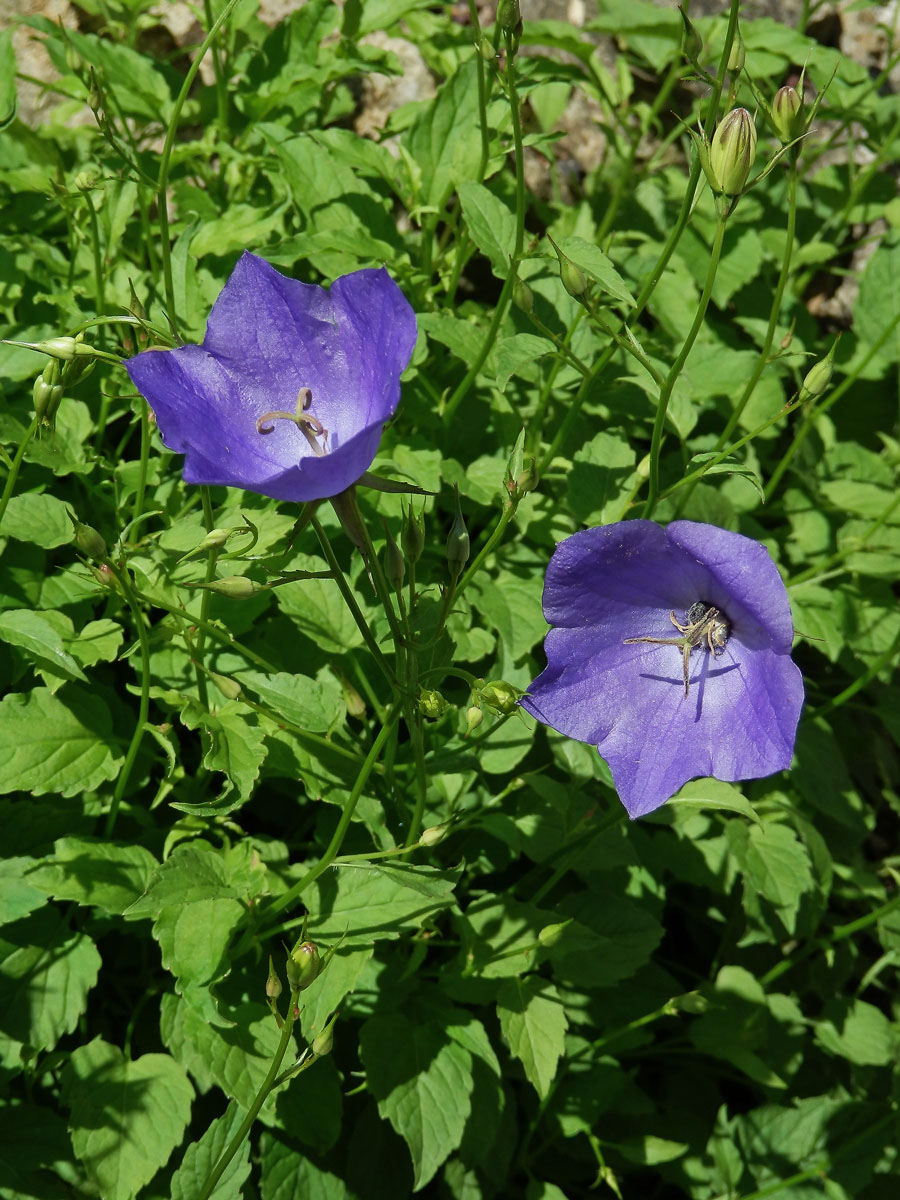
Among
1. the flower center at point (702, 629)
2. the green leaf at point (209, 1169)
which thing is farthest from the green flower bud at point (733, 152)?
the green leaf at point (209, 1169)

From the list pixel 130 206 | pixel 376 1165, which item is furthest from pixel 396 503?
pixel 376 1165

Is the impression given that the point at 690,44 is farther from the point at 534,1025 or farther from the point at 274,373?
the point at 534,1025

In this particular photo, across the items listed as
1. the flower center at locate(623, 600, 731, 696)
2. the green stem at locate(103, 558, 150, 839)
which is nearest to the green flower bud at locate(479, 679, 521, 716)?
the flower center at locate(623, 600, 731, 696)

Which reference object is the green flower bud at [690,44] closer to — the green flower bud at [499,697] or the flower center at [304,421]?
the flower center at [304,421]

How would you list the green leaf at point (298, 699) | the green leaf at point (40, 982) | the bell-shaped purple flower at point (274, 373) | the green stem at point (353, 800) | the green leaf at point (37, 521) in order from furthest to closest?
the green leaf at point (37, 521) < the green leaf at point (40, 982) < the green leaf at point (298, 699) < the green stem at point (353, 800) < the bell-shaped purple flower at point (274, 373)

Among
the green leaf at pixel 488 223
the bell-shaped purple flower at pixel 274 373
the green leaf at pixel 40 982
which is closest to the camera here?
the bell-shaped purple flower at pixel 274 373

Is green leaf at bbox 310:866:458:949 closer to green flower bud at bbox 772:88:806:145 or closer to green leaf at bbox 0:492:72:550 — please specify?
green leaf at bbox 0:492:72:550

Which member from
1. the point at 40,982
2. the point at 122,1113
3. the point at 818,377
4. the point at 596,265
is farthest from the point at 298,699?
the point at 818,377

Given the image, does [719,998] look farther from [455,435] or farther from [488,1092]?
[455,435]
